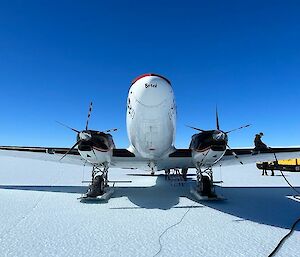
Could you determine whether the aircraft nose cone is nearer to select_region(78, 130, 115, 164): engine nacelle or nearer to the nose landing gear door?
the nose landing gear door

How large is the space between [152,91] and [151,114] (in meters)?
0.98

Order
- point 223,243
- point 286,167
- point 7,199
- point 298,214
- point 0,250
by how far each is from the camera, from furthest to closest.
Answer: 1. point 286,167
2. point 7,199
3. point 298,214
4. point 223,243
5. point 0,250

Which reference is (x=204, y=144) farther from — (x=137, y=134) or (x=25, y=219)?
(x=25, y=219)

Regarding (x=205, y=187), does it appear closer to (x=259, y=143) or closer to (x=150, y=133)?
(x=259, y=143)

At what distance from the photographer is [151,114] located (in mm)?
9289

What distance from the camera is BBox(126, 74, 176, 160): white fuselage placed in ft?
29.1

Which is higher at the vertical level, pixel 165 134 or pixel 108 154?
pixel 165 134

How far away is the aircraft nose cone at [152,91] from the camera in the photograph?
28.8ft

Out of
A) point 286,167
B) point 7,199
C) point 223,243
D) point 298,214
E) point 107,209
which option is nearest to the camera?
point 223,243

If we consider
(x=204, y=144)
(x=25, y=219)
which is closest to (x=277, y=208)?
(x=204, y=144)

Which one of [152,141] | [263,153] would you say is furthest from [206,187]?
[263,153]

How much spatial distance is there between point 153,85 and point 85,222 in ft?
16.7

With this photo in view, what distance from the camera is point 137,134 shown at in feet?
34.5

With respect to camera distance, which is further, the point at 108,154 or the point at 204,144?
the point at 108,154
